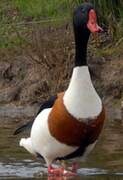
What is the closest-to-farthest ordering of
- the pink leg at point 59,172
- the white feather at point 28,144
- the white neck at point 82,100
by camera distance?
1. the white neck at point 82,100
2. the pink leg at point 59,172
3. the white feather at point 28,144

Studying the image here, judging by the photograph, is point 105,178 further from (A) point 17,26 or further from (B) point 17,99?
(A) point 17,26

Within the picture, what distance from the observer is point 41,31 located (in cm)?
1416

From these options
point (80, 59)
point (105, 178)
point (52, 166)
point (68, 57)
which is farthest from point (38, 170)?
point (68, 57)

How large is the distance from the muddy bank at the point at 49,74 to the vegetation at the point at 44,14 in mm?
340

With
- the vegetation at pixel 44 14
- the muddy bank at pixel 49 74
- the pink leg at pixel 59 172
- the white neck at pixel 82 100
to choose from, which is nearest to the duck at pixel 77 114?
the white neck at pixel 82 100

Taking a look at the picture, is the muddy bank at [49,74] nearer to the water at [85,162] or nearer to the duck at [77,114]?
the water at [85,162]

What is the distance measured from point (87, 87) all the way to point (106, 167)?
155cm

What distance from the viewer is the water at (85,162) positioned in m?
9.09

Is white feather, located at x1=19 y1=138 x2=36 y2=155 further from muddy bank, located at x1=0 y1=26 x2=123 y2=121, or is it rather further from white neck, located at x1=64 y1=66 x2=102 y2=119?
muddy bank, located at x1=0 y1=26 x2=123 y2=121

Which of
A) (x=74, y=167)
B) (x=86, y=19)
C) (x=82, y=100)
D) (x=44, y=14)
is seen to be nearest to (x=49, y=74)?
(x=44, y=14)

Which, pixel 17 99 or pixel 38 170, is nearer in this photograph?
pixel 38 170

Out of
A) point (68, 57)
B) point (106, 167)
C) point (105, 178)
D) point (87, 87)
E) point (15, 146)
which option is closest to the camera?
point (87, 87)

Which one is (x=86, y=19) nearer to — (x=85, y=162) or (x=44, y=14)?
(x=85, y=162)

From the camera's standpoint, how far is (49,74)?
13.8 m
